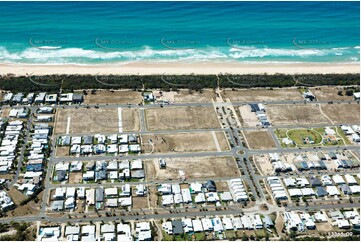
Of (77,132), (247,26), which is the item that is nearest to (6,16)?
(77,132)

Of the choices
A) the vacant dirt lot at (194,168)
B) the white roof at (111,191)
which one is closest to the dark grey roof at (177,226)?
the vacant dirt lot at (194,168)

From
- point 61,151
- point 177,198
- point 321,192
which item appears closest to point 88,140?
point 61,151

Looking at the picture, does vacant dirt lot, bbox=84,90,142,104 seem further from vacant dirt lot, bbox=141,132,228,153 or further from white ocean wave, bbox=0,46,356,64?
white ocean wave, bbox=0,46,356,64

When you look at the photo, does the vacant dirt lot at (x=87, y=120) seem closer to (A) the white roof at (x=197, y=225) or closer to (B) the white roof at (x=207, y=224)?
(A) the white roof at (x=197, y=225)

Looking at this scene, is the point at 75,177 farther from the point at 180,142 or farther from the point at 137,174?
the point at 180,142

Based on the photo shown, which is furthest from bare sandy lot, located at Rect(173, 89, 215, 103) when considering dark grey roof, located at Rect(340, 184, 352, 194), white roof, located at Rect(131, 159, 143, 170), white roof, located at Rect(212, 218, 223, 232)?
white roof, located at Rect(212, 218, 223, 232)

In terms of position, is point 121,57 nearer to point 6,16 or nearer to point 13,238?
point 6,16
